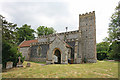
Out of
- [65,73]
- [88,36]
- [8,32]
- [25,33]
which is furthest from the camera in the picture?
[25,33]

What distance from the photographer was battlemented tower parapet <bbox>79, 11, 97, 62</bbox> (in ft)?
70.3

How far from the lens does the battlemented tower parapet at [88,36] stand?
70.3 ft

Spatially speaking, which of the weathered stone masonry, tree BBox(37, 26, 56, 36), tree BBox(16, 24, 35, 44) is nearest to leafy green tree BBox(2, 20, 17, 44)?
the weathered stone masonry

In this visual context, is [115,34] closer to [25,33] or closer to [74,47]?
[74,47]

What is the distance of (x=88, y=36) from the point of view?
22422 millimetres

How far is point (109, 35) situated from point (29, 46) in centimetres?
2238

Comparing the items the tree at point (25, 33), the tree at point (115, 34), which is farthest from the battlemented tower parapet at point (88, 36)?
the tree at point (25, 33)

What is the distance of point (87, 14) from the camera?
23.3m

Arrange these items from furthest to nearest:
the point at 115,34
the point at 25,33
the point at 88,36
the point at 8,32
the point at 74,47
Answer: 1. the point at 25,33
2. the point at 88,36
3. the point at 74,47
4. the point at 115,34
5. the point at 8,32

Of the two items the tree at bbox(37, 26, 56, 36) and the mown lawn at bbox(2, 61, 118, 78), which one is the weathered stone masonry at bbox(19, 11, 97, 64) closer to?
the mown lawn at bbox(2, 61, 118, 78)

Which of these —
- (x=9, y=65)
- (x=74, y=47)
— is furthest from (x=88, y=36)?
(x=9, y=65)

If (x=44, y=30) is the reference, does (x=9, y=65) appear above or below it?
below

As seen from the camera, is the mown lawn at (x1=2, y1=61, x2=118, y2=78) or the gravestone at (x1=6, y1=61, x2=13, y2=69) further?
the gravestone at (x1=6, y1=61, x2=13, y2=69)

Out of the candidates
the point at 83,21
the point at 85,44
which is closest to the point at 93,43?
the point at 85,44
